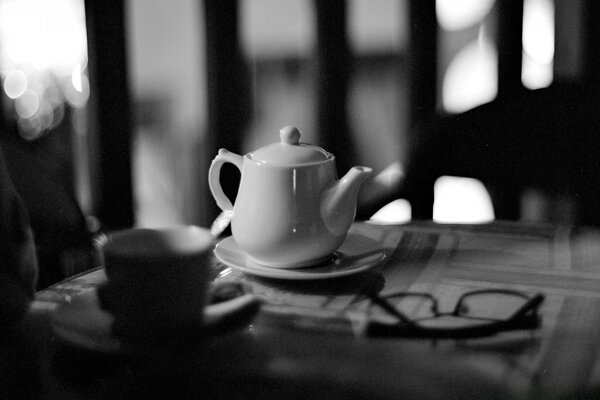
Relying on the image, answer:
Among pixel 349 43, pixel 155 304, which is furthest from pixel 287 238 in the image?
pixel 349 43

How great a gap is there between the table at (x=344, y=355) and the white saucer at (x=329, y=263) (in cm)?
1

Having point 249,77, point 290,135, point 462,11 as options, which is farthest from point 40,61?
point 290,135

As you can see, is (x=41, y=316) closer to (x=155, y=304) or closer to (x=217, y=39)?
(x=155, y=304)

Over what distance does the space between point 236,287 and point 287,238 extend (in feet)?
0.19

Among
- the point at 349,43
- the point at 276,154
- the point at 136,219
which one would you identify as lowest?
the point at 136,219

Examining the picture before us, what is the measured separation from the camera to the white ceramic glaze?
56cm

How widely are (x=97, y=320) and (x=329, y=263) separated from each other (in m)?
0.21

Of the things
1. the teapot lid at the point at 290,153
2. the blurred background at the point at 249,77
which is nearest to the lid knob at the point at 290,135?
the teapot lid at the point at 290,153

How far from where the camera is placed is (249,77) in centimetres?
147

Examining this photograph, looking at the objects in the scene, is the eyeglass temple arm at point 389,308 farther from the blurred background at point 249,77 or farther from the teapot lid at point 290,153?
the blurred background at point 249,77

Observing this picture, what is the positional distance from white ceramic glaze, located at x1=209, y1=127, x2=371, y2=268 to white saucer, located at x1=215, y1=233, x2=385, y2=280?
0.5 inches

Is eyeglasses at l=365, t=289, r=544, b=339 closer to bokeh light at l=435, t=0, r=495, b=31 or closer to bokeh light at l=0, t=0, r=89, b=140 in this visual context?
bokeh light at l=435, t=0, r=495, b=31

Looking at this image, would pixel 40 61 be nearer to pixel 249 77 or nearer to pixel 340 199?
pixel 249 77

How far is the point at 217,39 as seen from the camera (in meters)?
1.48
